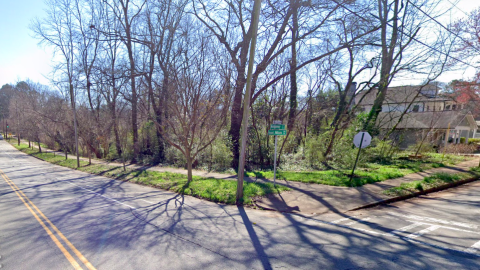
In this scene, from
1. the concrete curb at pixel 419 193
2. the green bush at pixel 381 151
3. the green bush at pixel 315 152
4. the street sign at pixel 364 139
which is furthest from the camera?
the green bush at pixel 381 151

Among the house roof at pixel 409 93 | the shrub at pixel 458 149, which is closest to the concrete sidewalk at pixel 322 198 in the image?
the house roof at pixel 409 93

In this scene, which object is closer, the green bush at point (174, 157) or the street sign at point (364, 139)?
the street sign at point (364, 139)

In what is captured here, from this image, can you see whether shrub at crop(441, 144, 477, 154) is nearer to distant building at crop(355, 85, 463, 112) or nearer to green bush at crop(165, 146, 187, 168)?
distant building at crop(355, 85, 463, 112)

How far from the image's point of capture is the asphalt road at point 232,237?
181 inches

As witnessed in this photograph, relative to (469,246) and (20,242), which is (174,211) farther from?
(469,246)

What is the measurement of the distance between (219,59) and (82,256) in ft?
34.5

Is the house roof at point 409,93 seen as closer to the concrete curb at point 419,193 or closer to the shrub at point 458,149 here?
the shrub at point 458,149

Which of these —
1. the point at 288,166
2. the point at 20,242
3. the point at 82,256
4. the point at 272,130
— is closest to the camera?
the point at 82,256

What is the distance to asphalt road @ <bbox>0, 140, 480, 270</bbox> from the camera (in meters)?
4.59

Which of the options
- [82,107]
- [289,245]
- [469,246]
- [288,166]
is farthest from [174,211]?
[82,107]

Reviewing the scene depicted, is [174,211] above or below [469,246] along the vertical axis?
below

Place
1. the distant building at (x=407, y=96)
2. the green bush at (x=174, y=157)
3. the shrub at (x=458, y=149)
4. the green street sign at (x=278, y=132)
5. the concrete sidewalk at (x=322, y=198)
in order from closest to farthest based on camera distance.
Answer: the concrete sidewalk at (x=322, y=198) < the green street sign at (x=278, y=132) < the distant building at (x=407, y=96) < the green bush at (x=174, y=157) < the shrub at (x=458, y=149)

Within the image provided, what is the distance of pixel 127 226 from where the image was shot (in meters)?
6.73

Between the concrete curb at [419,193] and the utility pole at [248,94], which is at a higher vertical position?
the utility pole at [248,94]
